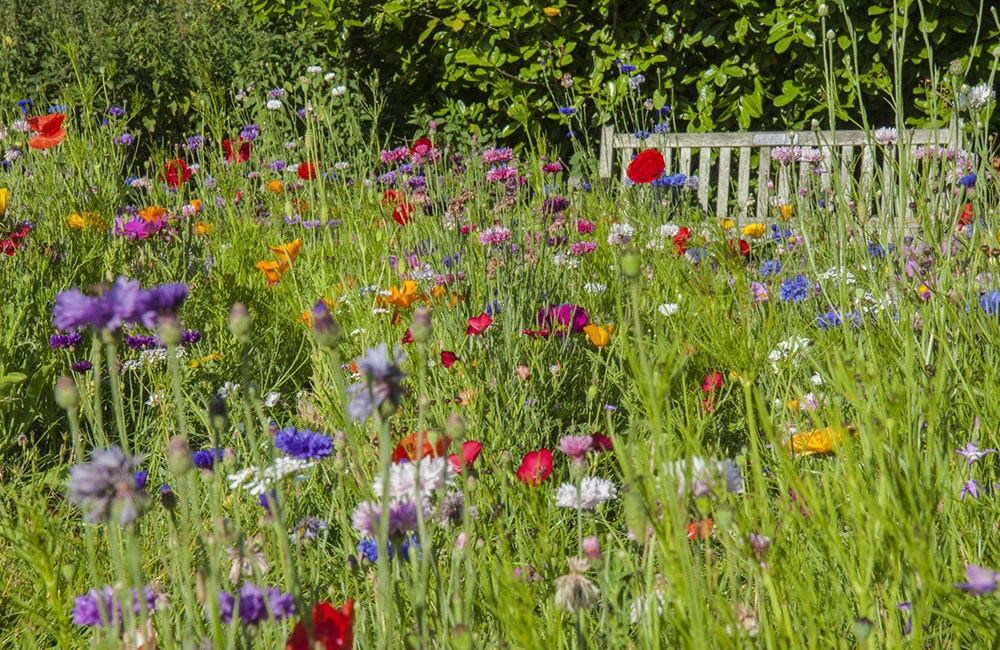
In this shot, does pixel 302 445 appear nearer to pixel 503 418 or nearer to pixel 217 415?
pixel 217 415

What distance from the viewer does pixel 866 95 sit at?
15.3ft

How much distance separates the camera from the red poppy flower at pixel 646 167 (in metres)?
2.52

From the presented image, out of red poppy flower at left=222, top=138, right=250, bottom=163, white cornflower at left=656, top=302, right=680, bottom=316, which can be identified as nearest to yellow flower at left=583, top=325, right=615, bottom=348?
white cornflower at left=656, top=302, right=680, bottom=316

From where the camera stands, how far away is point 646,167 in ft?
8.36

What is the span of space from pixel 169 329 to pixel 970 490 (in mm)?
1004

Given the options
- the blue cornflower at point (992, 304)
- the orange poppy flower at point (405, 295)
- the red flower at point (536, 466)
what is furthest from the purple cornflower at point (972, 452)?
the orange poppy flower at point (405, 295)

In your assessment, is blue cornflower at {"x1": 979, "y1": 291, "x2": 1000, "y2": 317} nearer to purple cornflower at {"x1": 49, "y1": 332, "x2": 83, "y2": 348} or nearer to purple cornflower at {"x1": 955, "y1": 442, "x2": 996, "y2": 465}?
purple cornflower at {"x1": 955, "y1": 442, "x2": 996, "y2": 465}

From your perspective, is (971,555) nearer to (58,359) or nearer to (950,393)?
(950,393)

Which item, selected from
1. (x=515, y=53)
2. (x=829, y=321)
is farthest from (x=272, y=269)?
(x=515, y=53)

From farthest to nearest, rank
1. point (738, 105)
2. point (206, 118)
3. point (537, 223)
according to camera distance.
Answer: point (738, 105), point (206, 118), point (537, 223)

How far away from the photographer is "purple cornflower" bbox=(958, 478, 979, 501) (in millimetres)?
1136

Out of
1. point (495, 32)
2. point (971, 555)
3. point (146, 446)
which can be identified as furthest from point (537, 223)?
point (495, 32)

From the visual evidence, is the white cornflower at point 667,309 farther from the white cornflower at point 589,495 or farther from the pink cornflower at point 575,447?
the pink cornflower at point 575,447

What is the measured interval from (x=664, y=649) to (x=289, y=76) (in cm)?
529
